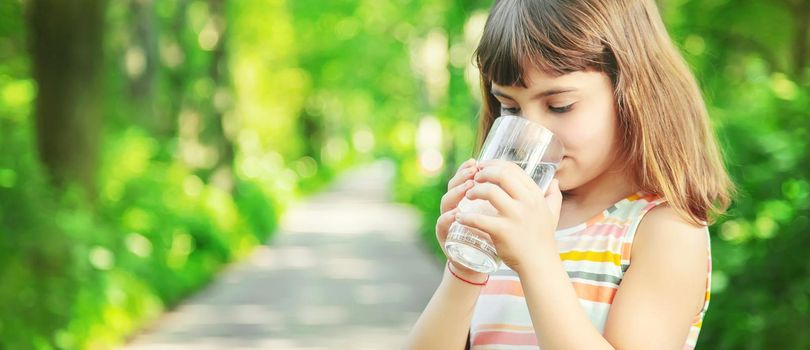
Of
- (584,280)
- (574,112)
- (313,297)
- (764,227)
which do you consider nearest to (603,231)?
(584,280)

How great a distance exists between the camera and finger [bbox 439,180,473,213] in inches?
62.8

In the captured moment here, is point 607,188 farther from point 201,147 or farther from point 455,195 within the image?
point 201,147

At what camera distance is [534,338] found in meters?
1.67

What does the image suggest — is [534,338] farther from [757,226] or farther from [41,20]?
[41,20]

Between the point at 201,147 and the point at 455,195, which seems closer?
the point at 455,195

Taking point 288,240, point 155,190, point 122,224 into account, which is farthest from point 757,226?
point 288,240

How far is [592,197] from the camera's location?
1.74m

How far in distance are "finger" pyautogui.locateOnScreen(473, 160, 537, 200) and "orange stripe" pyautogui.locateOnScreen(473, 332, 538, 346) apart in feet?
0.92

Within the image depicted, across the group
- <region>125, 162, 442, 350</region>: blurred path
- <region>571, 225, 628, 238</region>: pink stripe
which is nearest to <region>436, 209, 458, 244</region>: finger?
<region>571, 225, 628, 238</region>: pink stripe

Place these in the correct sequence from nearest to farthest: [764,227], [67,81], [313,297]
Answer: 1. [764,227]
2. [67,81]
3. [313,297]

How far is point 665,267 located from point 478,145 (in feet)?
1.82

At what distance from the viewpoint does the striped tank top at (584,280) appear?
5.32 feet

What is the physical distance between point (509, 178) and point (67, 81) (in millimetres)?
8101

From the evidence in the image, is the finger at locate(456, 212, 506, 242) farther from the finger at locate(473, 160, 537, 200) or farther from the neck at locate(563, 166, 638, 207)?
the neck at locate(563, 166, 638, 207)
